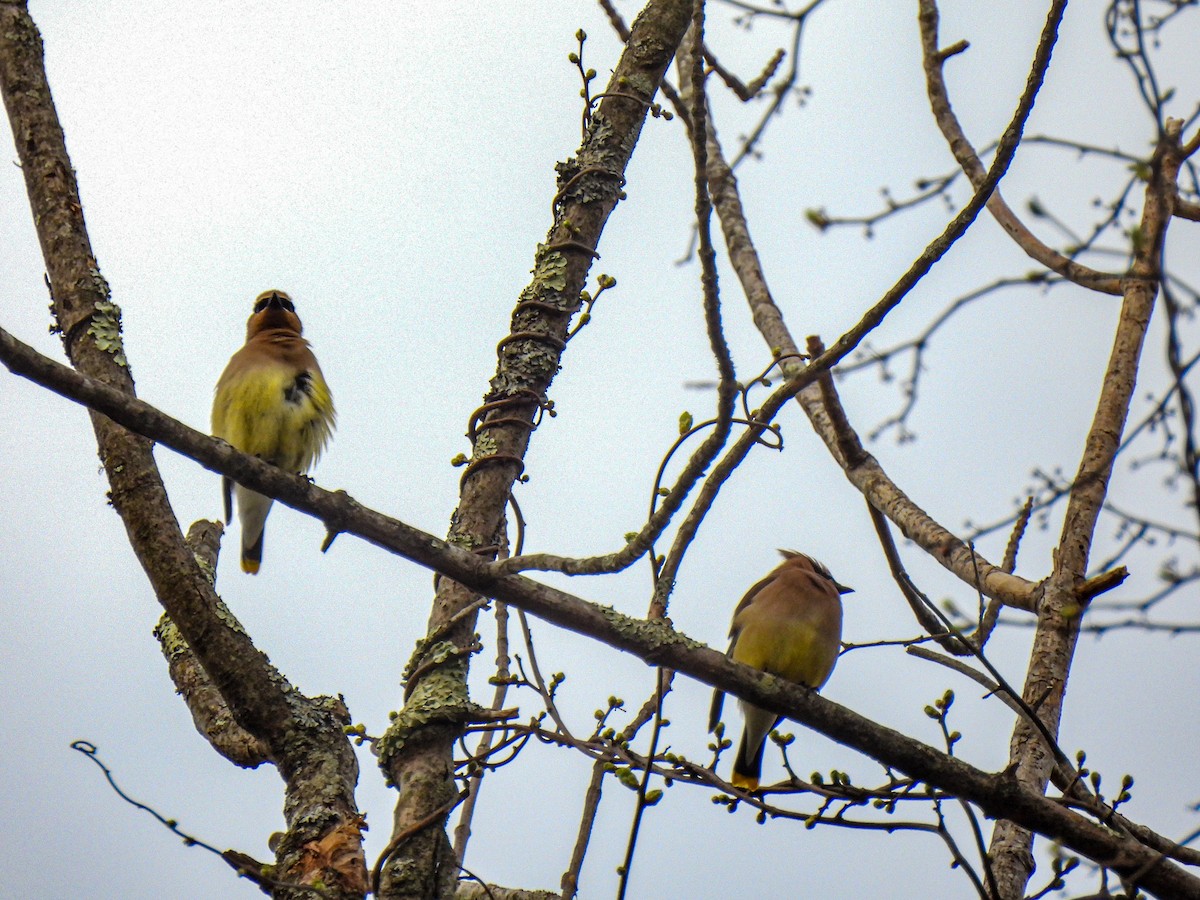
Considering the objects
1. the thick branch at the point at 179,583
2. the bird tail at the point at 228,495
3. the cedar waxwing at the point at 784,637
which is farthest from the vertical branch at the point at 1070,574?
the bird tail at the point at 228,495

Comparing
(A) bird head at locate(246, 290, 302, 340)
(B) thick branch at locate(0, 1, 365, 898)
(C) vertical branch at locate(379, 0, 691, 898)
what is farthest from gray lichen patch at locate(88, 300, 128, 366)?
(A) bird head at locate(246, 290, 302, 340)

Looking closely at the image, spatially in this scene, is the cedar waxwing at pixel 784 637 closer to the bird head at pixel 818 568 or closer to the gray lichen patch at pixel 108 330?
the bird head at pixel 818 568

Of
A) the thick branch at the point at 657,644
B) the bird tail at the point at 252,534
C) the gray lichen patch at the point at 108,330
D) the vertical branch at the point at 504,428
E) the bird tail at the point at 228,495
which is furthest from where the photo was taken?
the bird tail at the point at 252,534

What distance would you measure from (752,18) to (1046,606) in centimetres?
333

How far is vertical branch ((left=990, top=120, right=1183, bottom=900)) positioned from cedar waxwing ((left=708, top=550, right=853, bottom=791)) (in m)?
1.18

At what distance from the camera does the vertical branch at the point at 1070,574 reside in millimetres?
3891

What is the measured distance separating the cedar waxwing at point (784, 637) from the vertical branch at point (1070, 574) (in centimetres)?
118

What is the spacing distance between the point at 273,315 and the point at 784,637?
2.94m

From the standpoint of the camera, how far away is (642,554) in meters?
2.98

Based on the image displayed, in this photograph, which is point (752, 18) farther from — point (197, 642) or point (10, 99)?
point (197, 642)

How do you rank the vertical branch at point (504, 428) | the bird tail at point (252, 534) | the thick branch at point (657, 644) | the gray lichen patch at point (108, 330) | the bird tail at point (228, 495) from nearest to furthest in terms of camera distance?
the thick branch at point (657, 644)
the vertical branch at point (504, 428)
the gray lichen patch at point (108, 330)
the bird tail at point (228, 495)
the bird tail at point (252, 534)

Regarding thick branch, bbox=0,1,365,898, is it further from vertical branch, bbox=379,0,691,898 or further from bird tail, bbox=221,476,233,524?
bird tail, bbox=221,476,233,524

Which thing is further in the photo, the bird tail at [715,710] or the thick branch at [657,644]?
the bird tail at [715,710]

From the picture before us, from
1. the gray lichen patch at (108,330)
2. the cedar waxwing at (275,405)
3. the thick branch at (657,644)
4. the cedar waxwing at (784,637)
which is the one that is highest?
the cedar waxwing at (275,405)
